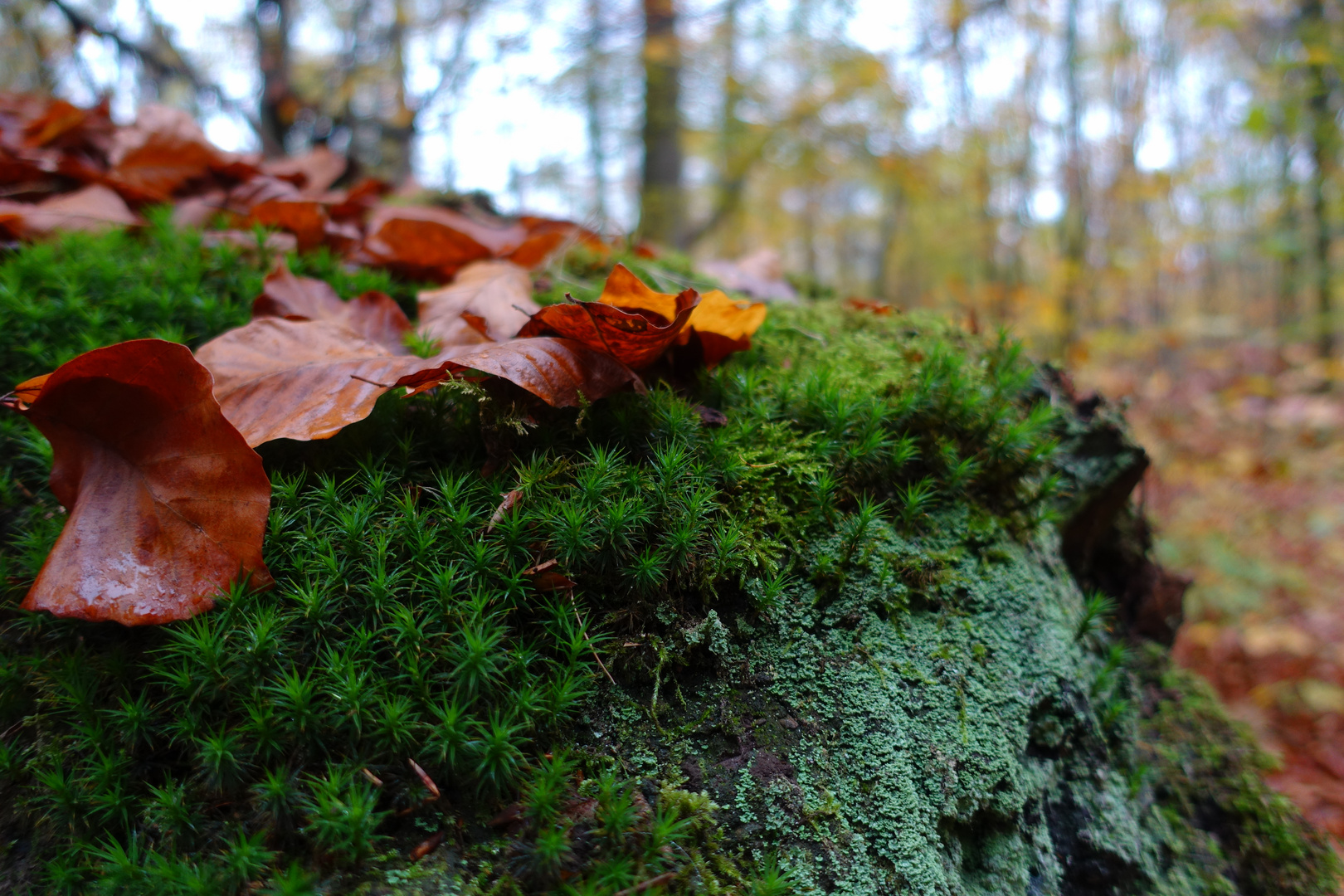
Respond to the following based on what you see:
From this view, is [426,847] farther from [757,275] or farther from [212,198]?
[212,198]

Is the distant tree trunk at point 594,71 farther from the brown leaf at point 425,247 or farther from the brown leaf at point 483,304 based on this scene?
the brown leaf at point 483,304

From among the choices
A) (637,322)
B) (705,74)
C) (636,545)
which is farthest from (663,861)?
(705,74)

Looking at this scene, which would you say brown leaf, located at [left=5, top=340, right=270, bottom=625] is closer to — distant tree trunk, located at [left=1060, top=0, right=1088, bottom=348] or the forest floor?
the forest floor

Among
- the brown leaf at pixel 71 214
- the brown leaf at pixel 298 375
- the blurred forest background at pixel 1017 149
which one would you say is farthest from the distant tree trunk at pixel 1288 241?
the brown leaf at pixel 71 214

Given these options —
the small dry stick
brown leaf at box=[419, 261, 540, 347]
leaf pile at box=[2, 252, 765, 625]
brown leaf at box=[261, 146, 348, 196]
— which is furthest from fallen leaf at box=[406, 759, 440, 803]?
brown leaf at box=[261, 146, 348, 196]

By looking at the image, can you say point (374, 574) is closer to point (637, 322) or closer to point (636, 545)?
point (636, 545)
